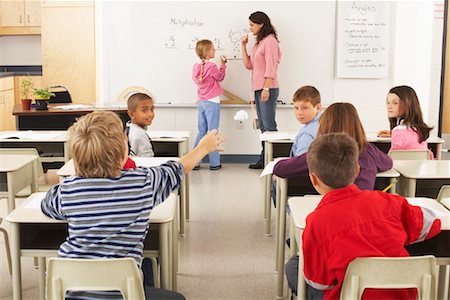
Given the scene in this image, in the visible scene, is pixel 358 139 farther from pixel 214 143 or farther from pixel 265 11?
pixel 265 11

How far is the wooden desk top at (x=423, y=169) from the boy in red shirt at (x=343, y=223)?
4.09 feet

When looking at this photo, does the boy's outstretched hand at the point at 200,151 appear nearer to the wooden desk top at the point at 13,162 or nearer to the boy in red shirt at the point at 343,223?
the boy in red shirt at the point at 343,223

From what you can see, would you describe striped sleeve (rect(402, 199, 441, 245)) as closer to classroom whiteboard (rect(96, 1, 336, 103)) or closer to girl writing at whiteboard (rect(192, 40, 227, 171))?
girl writing at whiteboard (rect(192, 40, 227, 171))

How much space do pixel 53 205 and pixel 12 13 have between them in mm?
7525

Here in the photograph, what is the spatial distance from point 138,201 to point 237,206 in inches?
129

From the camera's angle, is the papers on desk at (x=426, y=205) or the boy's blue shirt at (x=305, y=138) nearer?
the papers on desk at (x=426, y=205)

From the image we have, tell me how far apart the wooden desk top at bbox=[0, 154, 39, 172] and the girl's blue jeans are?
3.24 meters

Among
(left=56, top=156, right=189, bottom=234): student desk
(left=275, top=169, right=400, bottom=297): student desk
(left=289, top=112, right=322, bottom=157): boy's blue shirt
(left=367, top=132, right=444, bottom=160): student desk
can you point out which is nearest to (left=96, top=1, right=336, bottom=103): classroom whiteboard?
(left=367, top=132, right=444, bottom=160): student desk

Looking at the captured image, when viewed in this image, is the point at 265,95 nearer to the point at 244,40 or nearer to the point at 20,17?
the point at 244,40

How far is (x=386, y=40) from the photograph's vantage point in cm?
720

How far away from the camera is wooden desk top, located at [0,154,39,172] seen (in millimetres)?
3580

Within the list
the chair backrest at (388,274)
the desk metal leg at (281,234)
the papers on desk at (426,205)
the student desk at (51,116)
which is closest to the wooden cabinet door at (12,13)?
the student desk at (51,116)

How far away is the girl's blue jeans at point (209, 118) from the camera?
700 cm

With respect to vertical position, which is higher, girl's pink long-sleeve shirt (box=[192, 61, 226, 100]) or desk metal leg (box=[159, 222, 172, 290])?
girl's pink long-sleeve shirt (box=[192, 61, 226, 100])
